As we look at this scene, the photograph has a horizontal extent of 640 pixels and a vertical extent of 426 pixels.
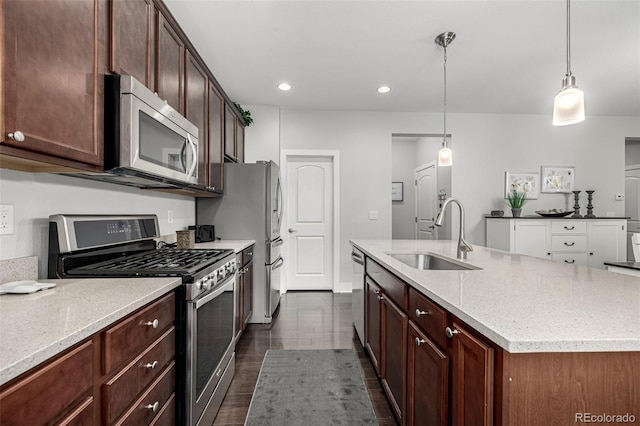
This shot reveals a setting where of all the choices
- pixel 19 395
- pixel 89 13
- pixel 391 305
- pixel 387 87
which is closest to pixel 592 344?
pixel 391 305

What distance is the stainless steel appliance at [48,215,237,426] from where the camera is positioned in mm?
1387

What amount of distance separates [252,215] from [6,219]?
2067mm

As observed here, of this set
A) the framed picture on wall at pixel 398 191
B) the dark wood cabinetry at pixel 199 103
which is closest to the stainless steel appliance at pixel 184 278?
→ the dark wood cabinetry at pixel 199 103

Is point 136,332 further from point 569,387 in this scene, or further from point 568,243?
point 568,243

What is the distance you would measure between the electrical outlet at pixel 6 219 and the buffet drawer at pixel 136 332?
2.20 feet

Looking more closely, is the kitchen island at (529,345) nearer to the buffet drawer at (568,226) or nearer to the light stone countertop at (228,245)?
the light stone countertop at (228,245)

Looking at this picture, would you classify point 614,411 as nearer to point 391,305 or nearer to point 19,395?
point 391,305

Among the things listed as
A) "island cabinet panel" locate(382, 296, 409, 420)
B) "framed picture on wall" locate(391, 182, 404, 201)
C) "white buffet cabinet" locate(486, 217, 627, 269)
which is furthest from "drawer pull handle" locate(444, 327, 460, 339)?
"framed picture on wall" locate(391, 182, 404, 201)

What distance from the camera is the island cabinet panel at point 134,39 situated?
1.42 metres

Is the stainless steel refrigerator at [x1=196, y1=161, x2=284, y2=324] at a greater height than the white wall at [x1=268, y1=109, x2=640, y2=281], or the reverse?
the white wall at [x1=268, y1=109, x2=640, y2=281]

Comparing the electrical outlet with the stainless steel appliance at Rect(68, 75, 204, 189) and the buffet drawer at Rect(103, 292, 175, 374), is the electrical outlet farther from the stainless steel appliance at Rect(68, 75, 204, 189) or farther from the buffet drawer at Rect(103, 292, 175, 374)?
the buffet drawer at Rect(103, 292, 175, 374)

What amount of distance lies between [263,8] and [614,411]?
2723 millimetres

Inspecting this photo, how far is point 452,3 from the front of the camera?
2.23 m

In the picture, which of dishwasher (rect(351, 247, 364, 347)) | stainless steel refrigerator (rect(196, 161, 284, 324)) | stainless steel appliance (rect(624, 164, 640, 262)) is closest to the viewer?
dishwasher (rect(351, 247, 364, 347))
